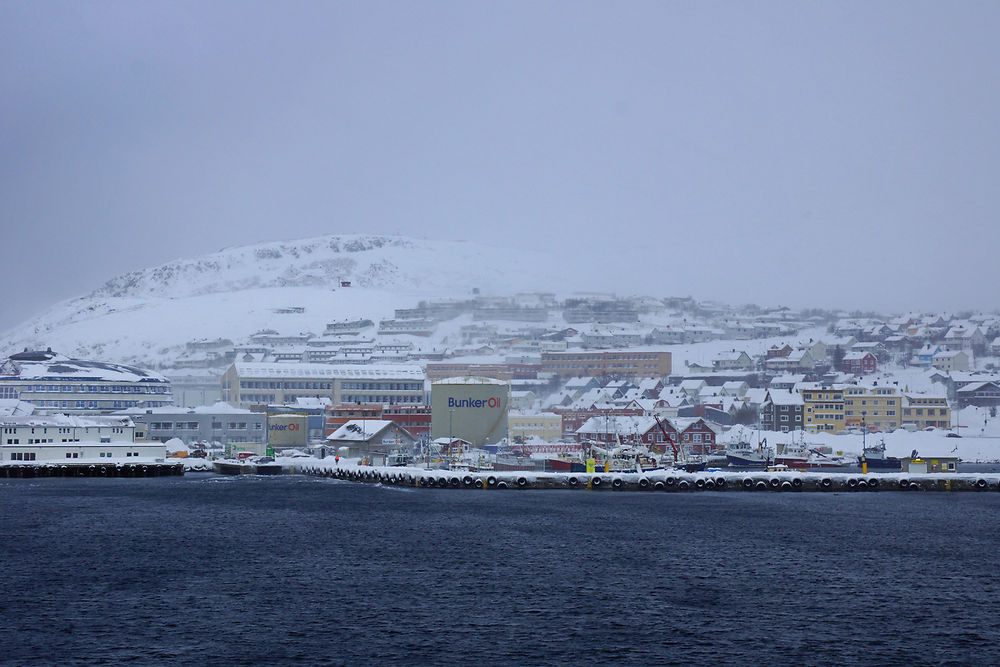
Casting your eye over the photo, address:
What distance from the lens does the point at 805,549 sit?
43031mm

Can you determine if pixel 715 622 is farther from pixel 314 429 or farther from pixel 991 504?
pixel 314 429

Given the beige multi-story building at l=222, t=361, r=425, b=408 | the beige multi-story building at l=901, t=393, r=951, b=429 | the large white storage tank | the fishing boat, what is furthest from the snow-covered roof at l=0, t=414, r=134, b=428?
the beige multi-story building at l=901, t=393, r=951, b=429

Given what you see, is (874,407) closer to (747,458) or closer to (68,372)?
(747,458)

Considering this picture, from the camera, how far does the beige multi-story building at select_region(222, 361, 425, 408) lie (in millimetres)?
156875

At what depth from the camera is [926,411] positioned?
506 ft

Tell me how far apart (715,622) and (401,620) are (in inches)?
288

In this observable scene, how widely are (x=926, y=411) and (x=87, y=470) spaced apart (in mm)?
103420

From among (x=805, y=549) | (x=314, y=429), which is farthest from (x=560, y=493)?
(x=314, y=429)

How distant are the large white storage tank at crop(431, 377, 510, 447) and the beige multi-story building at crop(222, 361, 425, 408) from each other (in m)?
39.0

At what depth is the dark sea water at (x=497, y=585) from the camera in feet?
87.7

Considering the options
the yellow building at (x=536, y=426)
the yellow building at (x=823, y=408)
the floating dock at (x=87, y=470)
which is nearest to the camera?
the floating dock at (x=87, y=470)

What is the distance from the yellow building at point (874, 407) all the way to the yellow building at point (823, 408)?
1.40 meters

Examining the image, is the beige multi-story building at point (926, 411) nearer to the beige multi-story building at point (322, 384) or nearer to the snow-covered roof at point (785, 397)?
the snow-covered roof at point (785, 397)

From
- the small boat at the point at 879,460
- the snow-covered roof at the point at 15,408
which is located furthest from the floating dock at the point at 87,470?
the small boat at the point at 879,460
